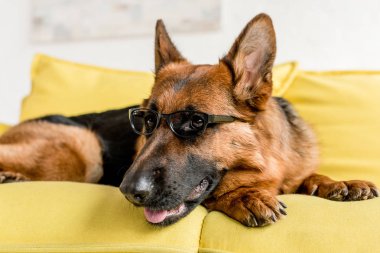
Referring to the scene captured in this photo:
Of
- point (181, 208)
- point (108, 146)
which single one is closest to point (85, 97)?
point (108, 146)

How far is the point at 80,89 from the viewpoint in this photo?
8.25 feet

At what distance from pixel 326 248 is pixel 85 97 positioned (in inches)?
69.3

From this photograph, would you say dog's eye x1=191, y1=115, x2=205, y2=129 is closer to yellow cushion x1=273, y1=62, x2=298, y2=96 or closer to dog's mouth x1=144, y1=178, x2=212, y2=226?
dog's mouth x1=144, y1=178, x2=212, y2=226

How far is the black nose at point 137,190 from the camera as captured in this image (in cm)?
116

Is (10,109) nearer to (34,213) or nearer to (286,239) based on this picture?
(34,213)

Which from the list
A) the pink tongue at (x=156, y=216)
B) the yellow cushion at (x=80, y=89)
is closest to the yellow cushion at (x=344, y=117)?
the yellow cushion at (x=80, y=89)

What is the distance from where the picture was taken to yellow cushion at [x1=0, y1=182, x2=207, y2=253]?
3.78ft

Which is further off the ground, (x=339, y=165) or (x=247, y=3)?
(x=247, y=3)

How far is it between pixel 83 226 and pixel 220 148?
0.47 meters

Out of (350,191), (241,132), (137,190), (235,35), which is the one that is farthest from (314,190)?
(235,35)

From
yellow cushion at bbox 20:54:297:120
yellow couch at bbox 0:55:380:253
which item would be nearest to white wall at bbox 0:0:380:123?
yellow cushion at bbox 20:54:297:120

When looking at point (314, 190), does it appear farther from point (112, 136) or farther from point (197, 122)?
point (112, 136)

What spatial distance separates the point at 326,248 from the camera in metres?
1.07

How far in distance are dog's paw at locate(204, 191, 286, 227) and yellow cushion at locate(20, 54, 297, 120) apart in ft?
3.56
